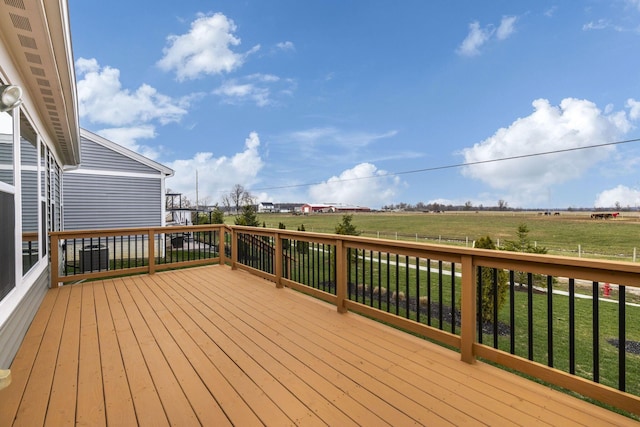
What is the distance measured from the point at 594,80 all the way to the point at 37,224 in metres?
27.2

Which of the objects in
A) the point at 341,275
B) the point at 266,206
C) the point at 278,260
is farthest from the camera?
the point at 266,206

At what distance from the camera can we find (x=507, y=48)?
62.9 feet

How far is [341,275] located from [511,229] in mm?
29385

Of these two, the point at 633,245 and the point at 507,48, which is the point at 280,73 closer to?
the point at 507,48

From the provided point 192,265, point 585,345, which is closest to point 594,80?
point 585,345

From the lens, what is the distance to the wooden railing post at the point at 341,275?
335 cm

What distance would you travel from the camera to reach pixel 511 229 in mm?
27297

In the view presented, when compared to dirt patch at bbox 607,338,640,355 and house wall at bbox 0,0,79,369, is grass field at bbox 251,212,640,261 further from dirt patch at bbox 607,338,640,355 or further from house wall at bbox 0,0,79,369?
house wall at bbox 0,0,79,369

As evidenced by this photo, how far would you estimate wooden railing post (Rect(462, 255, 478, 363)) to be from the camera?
2273mm

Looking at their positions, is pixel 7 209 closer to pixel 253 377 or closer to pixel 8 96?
pixel 8 96

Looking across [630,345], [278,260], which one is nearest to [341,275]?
[278,260]

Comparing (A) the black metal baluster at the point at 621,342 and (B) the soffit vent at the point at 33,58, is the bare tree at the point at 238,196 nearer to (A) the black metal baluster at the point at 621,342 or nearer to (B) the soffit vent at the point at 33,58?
(B) the soffit vent at the point at 33,58

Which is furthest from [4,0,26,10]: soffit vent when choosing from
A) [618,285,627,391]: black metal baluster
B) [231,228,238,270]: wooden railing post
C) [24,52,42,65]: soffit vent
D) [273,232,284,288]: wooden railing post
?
[231,228,238,270]: wooden railing post

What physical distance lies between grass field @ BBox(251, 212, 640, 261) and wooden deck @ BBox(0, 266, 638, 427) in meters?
16.5
